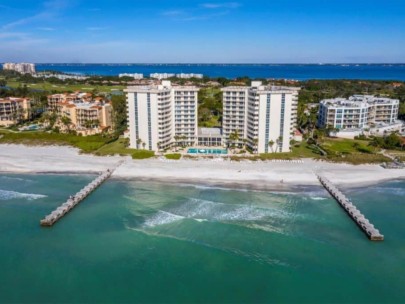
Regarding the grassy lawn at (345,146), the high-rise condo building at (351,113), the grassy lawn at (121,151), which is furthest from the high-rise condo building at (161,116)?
the high-rise condo building at (351,113)

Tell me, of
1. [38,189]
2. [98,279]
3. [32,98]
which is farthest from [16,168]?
[32,98]

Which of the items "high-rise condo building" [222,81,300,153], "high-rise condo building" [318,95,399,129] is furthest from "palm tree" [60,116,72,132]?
"high-rise condo building" [318,95,399,129]

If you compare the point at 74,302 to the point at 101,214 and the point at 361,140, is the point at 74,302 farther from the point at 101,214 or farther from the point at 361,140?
the point at 361,140

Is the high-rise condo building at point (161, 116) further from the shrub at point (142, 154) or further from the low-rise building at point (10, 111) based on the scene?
the low-rise building at point (10, 111)

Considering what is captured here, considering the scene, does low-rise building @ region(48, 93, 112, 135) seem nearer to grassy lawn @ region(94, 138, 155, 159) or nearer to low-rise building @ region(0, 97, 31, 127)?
grassy lawn @ region(94, 138, 155, 159)

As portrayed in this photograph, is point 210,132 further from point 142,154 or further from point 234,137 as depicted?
point 142,154

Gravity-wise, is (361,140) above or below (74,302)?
above
